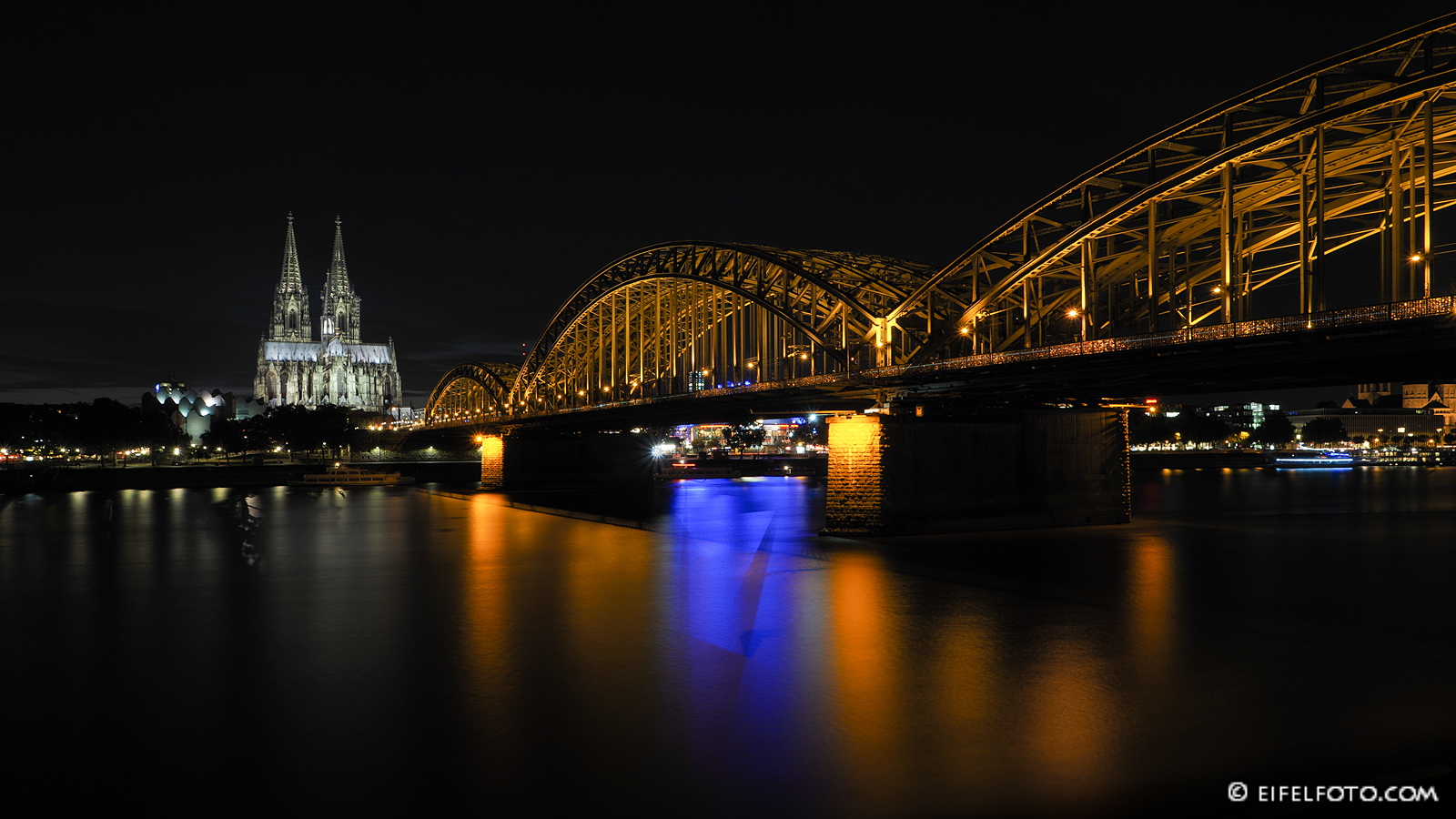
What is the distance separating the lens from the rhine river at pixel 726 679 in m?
12.0

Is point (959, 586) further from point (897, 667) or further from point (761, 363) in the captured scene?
point (761, 363)

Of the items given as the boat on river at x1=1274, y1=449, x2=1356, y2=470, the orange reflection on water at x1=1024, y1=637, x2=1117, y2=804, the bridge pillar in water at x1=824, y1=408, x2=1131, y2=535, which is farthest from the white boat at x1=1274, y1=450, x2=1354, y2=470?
the orange reflection on water at x1=1024, y1=637, x2=1117, y2=804

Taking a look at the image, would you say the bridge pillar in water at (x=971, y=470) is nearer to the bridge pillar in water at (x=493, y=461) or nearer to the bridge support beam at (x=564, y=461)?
the bridge support beam at (x=564, y=461)

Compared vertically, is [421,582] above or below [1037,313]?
below

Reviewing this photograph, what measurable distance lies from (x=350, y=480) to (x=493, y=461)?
1903 centimetres

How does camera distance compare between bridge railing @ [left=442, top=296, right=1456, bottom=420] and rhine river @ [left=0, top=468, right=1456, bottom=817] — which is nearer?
rhine river @ [left=0, top=468, right=1456, bottom=817]

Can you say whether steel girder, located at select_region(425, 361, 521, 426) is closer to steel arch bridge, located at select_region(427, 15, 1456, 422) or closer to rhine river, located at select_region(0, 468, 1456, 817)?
steel arch bridge, located at select_region(427, 15, 1456, 422)

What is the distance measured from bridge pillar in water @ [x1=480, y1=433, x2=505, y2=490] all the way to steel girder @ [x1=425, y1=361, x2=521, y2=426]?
40.3 feet

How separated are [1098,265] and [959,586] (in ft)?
65.7

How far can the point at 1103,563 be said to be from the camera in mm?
33250

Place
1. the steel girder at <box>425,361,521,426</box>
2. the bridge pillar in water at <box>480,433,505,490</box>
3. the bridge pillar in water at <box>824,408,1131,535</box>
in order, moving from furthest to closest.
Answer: the steel girder at <box>425,361,521,426</box> < the bridge pillar in water at <box>480,433,505,490</box> < the bridge pillar in water at <box>824,408,1131,535</box>

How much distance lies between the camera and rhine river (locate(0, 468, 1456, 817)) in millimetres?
12000

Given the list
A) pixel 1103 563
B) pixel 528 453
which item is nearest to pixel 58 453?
pixel 528 453

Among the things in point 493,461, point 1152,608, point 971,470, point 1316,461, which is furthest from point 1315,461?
point 1152,608
